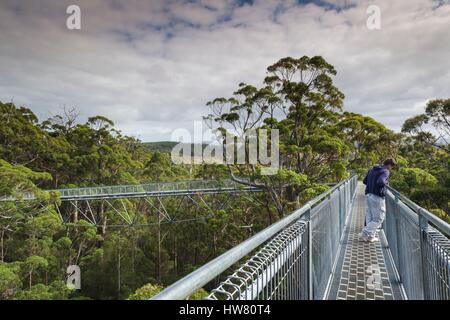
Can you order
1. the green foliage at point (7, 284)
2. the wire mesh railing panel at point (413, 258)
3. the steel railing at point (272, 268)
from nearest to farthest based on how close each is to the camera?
the steel railing at point (272, 268), the wire mesh railing panel at point (413, 258), the green foliage at point (7, 284)

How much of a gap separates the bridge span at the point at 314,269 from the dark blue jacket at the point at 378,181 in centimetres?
101

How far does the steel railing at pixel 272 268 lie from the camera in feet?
2.76

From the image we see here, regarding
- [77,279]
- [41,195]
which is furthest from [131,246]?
[41,195]

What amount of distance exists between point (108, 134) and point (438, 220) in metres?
25.7

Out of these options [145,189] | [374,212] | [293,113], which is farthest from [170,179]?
[374,212]

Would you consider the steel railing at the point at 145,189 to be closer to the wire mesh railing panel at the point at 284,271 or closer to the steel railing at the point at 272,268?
the wire mesh railing panel at the point at 284,271

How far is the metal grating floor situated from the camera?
10.2ft

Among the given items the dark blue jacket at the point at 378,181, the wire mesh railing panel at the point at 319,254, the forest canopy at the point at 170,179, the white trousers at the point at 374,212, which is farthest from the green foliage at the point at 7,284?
the dark blue jacket at the point at 378,181

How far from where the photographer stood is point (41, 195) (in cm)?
1082

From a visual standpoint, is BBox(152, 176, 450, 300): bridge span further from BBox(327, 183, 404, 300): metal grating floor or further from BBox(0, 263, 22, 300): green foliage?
BBox(0, 263, 22, 300): green foliage

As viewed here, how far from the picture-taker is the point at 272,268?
142 centimetres

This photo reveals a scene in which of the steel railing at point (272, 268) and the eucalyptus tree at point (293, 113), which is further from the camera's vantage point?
the eucalyptus tree at point (293, 113)

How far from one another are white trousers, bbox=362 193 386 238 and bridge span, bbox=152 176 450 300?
27.5 inches

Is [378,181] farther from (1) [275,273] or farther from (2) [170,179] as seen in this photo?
(2) [170,179]
